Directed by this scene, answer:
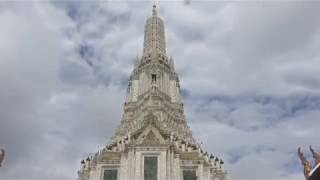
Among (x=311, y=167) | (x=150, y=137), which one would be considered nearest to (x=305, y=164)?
(x=311, y=167)

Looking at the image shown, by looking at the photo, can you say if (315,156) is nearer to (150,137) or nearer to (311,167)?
(311,167)

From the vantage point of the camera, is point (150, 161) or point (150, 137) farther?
point (150, 137)

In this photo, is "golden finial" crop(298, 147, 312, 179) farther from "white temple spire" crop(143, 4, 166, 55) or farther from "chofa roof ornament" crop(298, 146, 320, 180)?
"white temple spire" crop(143, 4, 166, 55)

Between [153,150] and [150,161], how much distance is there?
146 cm

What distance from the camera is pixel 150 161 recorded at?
192 ft

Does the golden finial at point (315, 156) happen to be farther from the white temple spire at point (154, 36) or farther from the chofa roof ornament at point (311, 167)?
the white temple spire at point (154, 36)

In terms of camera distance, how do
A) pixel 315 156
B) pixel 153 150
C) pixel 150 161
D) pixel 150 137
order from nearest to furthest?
pixel 315 156 → pixel 150 161 → pixel 153 150 → pixel 150 137

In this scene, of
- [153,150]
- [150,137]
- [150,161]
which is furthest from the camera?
[150,137]

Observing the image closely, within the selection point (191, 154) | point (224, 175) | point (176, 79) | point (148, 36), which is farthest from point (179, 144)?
point (148, 36)

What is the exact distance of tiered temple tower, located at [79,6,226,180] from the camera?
58.1 m

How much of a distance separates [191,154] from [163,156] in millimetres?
4487

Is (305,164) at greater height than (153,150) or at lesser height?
lesser

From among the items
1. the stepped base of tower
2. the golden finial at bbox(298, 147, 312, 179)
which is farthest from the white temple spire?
the golden finial at bbox(298, 147, 312, 179)

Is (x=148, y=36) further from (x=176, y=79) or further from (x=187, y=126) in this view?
(x=187, y=126)
